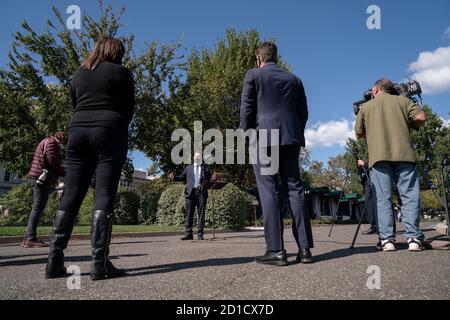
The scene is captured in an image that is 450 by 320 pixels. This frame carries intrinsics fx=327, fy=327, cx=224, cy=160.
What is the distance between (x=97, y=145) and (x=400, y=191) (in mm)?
3703

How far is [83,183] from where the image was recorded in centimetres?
297

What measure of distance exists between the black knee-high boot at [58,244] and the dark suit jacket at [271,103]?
6.31 ft

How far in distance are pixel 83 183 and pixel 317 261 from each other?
7.81 feet

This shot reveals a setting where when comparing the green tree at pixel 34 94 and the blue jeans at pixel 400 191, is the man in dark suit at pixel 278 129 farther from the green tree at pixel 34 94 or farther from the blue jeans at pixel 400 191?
the green tree at pixel 34 94

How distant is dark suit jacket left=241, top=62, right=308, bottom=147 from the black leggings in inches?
52.5

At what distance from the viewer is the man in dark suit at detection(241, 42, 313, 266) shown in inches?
131

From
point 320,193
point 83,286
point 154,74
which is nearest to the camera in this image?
point 83,286

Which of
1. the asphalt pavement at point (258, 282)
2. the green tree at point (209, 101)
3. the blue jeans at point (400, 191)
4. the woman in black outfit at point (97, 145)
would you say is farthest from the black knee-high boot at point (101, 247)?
the green tree at point (209, 101)

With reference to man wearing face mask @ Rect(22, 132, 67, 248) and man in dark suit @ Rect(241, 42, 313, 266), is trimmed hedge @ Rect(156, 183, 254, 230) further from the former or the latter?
man in dark suit @ Rect(241, 42, 313, 266)

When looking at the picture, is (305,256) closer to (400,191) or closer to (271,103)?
(271,103)

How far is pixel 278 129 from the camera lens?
11.1ft

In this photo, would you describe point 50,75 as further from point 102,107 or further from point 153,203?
point 102,107

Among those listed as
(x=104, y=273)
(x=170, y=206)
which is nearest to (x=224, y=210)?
(x=170, y=206)
